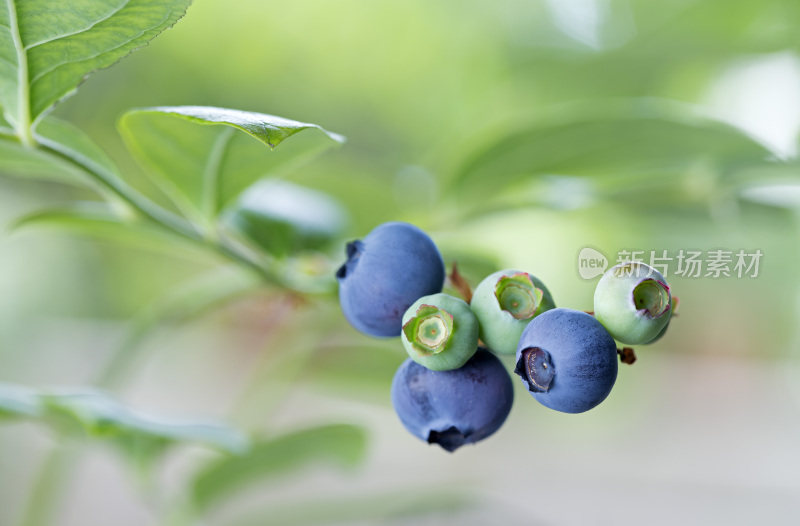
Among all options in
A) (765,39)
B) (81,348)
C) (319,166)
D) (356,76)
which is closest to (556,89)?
(765,39)

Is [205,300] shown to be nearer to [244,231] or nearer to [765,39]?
[244,231]

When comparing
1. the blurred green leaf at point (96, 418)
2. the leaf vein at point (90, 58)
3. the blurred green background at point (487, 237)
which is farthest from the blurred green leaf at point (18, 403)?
the leaf vein at point (90, 58)

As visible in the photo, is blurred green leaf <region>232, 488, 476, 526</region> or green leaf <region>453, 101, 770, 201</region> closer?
green leaf <region>453, 101, 770, 201</region>

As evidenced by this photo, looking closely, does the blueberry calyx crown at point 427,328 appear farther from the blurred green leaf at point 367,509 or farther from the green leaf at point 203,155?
the blurred green leaf at point 367,509

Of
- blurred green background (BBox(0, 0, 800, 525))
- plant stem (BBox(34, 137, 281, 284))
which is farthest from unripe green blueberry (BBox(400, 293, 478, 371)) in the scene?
plant stem (BBox(34, 137, 281, 284))

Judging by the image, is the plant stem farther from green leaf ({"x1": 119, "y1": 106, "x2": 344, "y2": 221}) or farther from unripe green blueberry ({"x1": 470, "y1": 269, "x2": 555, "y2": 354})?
unripe green blueberry ({"x1": 470, "y1": 269, "x2": 555, "y2": 354})

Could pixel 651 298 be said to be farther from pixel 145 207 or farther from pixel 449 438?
pixel 145 207
